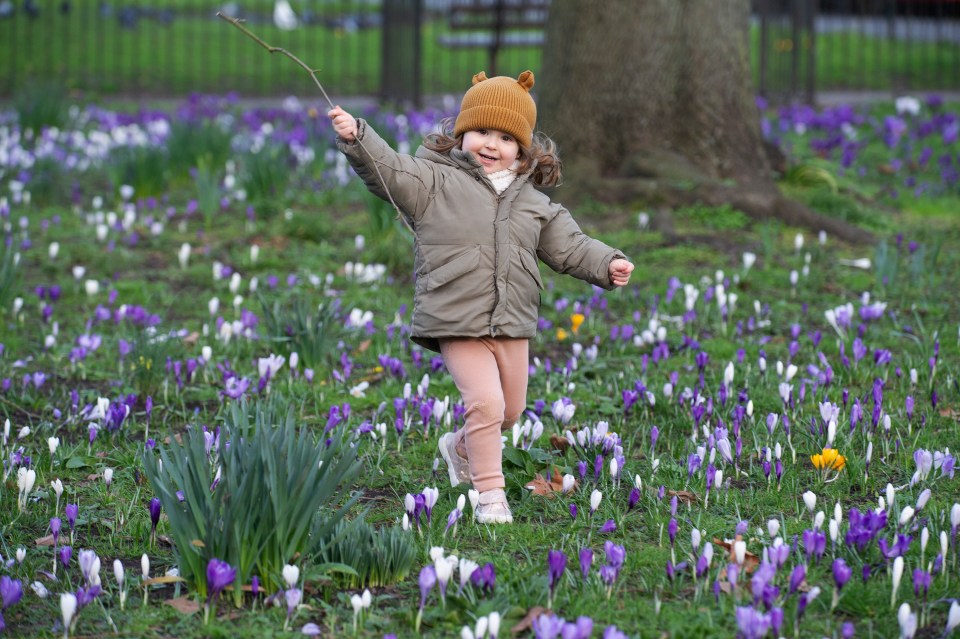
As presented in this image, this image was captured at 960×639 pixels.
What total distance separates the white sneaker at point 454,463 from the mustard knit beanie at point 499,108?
3.06 ft

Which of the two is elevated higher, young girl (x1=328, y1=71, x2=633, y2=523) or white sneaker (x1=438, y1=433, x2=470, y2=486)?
young girl (x1=328, y1=71, x2=633, y2=523)

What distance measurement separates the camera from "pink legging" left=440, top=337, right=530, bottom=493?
361 centimetres

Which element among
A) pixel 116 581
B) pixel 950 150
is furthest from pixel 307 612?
pixel 950 150

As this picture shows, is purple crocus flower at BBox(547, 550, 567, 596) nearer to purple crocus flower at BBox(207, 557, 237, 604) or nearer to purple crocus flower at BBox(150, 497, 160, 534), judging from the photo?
purple crocus flower at BBox(207, 557, 237, 604)

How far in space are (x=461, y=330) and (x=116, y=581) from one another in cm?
113

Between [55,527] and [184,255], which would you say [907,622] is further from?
[184,255]

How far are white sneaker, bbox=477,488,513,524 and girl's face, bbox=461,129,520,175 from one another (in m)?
0.93

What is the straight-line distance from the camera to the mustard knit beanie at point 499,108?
11.8ft

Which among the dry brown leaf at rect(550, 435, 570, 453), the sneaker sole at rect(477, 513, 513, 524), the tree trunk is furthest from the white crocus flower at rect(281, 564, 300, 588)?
the tree trunk

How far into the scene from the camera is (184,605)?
2.99m

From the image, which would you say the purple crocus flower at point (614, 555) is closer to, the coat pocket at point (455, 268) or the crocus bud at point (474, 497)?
the crocus bud at point (474, 497)

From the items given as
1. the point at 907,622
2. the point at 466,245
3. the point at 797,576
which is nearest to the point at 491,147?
the point at 466,245

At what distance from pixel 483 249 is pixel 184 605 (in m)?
1.29

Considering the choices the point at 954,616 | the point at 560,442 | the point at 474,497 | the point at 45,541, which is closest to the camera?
the point at 954,616
